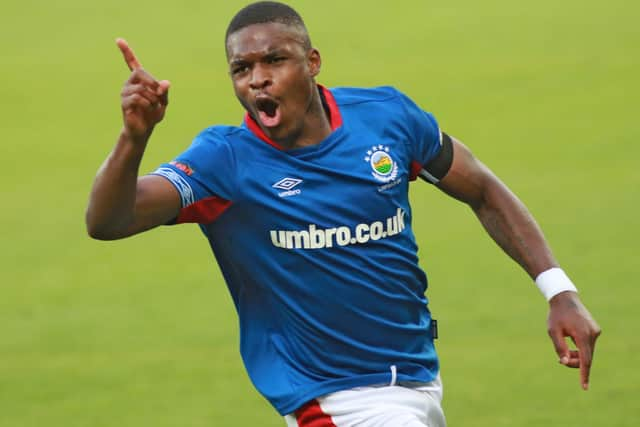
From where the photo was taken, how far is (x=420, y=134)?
563cm

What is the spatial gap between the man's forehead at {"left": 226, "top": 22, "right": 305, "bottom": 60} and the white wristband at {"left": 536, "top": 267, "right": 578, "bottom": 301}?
129 cm

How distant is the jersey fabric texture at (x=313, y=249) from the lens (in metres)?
5.21

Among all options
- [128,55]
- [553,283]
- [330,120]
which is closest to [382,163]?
[330,120]

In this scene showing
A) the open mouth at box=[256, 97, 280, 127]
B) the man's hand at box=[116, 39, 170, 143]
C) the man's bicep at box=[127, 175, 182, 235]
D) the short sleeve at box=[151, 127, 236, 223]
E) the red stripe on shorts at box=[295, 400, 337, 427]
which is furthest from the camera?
the red stripe on shorts at box=[295, 400, 337, 427]

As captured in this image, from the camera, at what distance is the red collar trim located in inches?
209

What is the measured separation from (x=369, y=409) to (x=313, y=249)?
585 millimetres

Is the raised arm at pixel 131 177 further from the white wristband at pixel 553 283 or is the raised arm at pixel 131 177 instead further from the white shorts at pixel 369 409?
the white wristband at pixel 553 283

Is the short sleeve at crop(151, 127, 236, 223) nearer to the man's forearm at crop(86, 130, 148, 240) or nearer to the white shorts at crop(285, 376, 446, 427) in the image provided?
the man's forearm at crop(86, 130, 148, 240)

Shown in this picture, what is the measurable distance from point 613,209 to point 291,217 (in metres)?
6.82

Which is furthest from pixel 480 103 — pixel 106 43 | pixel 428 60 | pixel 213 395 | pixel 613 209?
pixel 213 395

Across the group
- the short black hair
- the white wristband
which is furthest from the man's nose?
the white wristband

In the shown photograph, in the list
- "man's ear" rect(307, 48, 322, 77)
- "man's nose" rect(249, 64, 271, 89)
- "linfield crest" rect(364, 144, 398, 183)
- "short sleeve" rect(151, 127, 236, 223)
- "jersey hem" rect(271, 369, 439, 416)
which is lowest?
"jersey hem" rect(271, 369, 439, 416)

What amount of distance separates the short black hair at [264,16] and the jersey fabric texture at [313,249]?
32 centimetres

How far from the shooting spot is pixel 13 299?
10.3m
